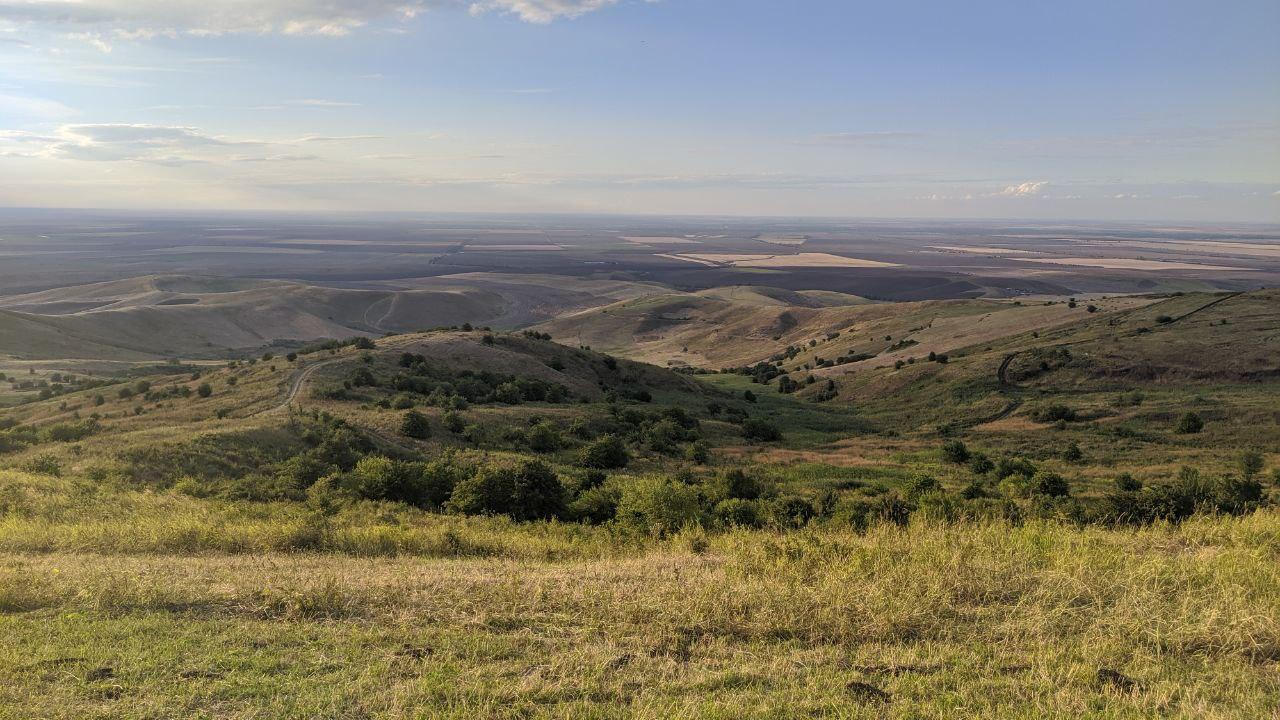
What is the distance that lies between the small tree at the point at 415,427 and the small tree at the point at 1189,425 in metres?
35.7

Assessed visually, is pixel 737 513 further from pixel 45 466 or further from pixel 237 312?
pixel 237 312

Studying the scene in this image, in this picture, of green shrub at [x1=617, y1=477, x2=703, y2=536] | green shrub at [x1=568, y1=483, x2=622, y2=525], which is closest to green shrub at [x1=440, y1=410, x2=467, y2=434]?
green shrub at [x1=568, y1=483, x2=622, y2=525]

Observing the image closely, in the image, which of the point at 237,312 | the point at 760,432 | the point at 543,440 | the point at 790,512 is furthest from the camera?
the point at 237,312

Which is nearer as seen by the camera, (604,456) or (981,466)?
(604,456)

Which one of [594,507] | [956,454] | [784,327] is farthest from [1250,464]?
[784,327]

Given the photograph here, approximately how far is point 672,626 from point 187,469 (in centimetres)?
2031

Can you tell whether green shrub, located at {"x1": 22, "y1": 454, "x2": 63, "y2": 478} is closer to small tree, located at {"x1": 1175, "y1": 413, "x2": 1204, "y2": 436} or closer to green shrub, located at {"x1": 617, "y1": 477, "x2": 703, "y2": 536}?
green shrub, located at {"x1": 617, "y1": 477, "x2": 703, "y2": 536}

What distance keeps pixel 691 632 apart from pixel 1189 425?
36.3 m

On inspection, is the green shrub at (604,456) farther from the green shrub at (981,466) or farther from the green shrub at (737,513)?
the green shrub at (981,466)

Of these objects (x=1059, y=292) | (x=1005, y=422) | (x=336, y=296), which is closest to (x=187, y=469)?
(x=1005, y=422)

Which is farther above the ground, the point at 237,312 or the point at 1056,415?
the point at 237,312

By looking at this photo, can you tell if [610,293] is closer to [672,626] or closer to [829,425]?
[829,425]

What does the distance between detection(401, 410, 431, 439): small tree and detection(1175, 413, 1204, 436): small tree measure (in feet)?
117

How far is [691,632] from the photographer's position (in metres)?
7.21
